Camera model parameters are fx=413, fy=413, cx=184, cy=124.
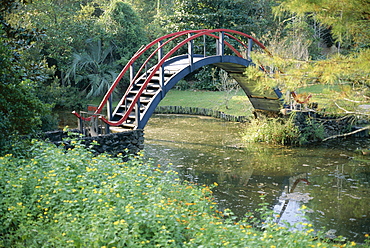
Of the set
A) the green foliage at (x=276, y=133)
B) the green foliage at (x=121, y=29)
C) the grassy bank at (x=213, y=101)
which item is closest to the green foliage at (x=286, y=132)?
the green foliage at (x=276, y=133)

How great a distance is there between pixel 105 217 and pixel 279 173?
20.8 ft

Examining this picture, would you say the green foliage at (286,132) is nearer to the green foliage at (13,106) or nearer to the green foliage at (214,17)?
the green foliage at (13,106)

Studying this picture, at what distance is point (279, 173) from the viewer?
1041 centimetres

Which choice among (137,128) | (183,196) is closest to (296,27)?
(137,128)

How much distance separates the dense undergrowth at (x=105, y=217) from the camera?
15.2 ft

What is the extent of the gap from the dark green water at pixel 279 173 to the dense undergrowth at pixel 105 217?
1.09 m

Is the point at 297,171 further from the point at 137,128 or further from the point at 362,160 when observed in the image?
the point at 137,128

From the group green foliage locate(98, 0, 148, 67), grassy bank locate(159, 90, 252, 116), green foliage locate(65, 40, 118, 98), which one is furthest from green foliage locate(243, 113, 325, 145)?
green foliage locate(98, 0, 148, 67)

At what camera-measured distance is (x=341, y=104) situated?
7188mm

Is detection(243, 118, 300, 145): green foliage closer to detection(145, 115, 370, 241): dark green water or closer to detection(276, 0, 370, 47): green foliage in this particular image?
detection(145, 115, 370, 241): dark green water

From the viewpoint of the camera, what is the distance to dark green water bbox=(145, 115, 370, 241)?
25.3ft

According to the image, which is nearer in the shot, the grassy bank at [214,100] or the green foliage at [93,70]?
the grassy bank at [214,100]

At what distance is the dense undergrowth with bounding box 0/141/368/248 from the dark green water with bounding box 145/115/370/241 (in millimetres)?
1086

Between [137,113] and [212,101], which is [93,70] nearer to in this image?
[212,101]
